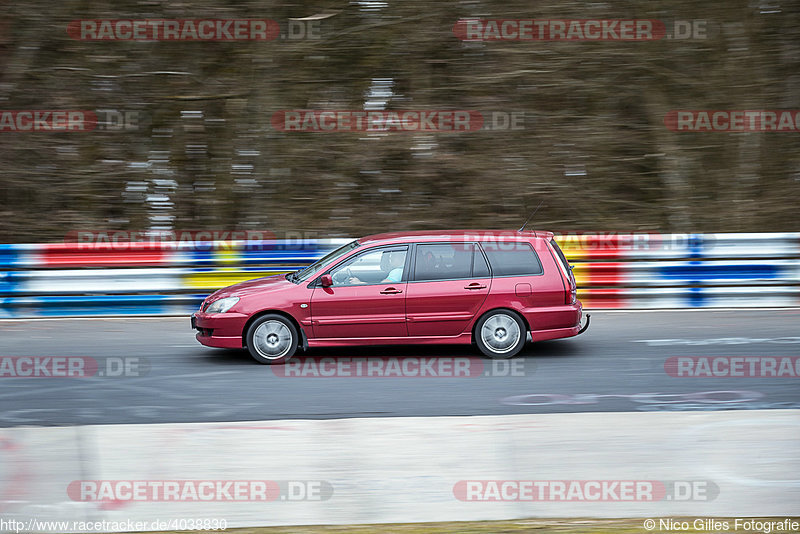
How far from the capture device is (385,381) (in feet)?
28.2

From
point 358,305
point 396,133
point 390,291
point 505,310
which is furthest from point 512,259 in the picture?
point 396,133

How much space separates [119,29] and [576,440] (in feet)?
52.3

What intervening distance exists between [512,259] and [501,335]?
0.86 metres

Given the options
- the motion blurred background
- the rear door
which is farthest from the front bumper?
the motion blurred background

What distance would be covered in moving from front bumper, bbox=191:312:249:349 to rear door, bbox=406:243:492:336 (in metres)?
1.83

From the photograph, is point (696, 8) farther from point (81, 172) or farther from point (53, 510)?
point (53, 510)

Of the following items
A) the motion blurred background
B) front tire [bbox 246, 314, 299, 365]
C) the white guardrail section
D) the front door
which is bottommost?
the white guardrail section

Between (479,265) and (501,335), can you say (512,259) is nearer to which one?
(479,265)

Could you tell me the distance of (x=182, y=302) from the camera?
12.4m

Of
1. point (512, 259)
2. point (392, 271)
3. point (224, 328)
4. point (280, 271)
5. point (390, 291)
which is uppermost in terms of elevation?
point (512, 259)

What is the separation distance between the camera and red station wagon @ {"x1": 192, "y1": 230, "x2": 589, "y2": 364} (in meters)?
9.25

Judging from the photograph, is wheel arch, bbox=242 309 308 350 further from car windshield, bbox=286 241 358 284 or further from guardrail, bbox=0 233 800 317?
guardrail, bbox=0 233 800 317

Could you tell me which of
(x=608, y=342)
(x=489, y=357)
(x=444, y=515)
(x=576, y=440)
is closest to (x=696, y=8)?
(x=608, y=342)

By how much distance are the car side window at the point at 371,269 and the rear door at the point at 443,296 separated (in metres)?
0.19
